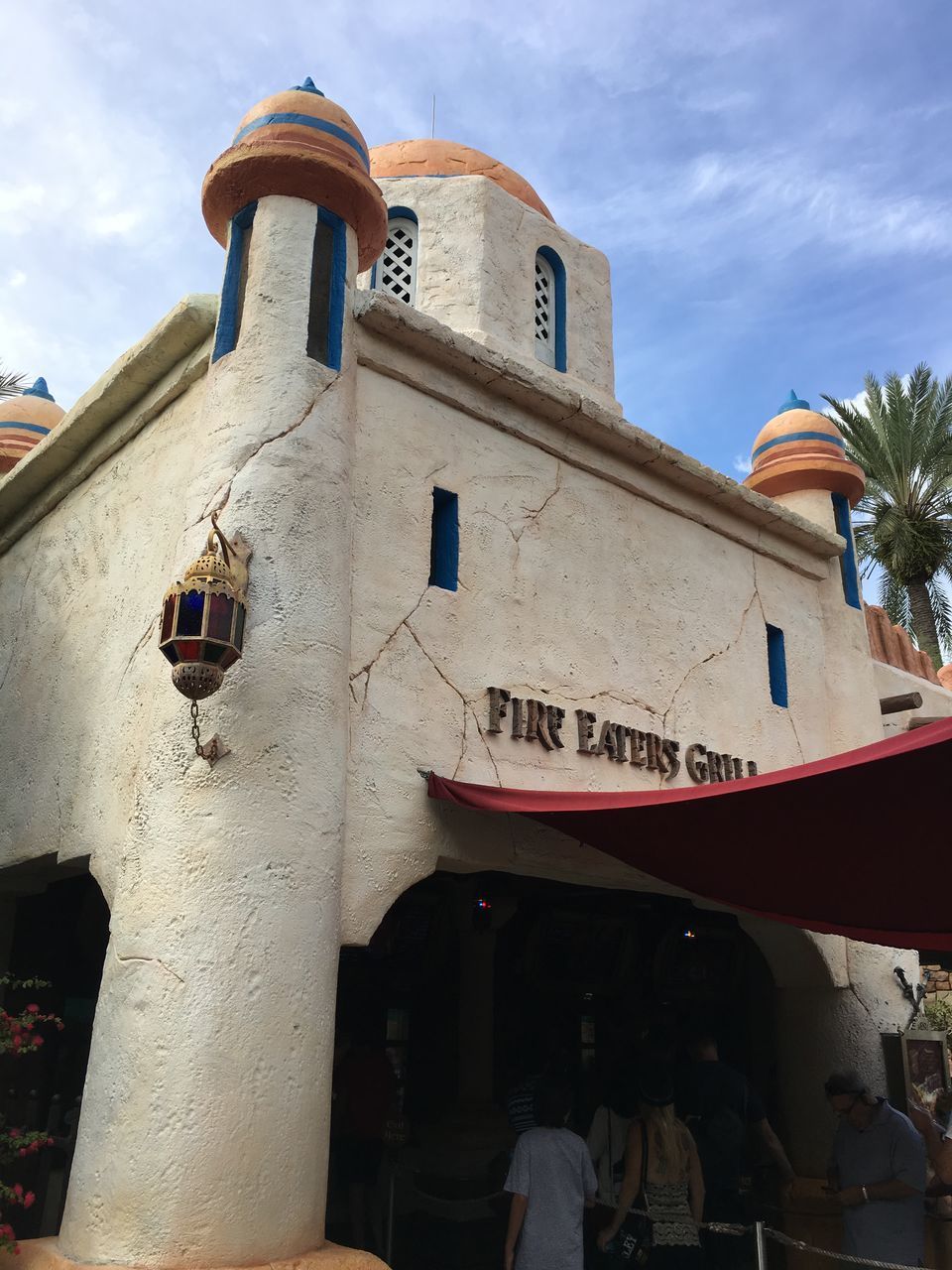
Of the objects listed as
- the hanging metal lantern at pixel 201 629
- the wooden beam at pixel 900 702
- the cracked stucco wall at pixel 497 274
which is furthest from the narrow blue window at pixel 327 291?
the wooden beam at pixel 900 702

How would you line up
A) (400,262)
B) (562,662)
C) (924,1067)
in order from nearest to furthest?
(562,662) → (924,1067) → (400,262)

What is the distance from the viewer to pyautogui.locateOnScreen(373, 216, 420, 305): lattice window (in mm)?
8172

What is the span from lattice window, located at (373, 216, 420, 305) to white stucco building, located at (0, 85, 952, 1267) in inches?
1.1

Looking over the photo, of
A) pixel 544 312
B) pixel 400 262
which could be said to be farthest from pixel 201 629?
pixel 544 312

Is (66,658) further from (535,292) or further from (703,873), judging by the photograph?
(535,292)

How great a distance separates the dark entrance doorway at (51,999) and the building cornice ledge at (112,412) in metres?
2.47

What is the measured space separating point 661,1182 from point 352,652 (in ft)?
9.56

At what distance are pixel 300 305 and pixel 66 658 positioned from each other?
8.28ft

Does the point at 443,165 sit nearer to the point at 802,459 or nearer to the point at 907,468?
the point at 802,459

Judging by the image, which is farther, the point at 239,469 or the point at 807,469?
the point at 807,469

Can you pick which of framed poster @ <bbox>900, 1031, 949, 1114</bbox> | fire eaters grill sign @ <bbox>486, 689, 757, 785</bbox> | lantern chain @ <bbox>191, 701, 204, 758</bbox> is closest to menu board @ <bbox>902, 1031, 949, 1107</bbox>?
framed poster @ <bbox>900, 1031, 949, 1114</bbox>

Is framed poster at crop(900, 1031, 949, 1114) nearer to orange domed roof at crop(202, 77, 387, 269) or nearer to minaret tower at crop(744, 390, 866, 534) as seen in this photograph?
minaret tower at crop(744, 390, 866, 534)

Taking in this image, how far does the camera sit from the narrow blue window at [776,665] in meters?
7.40

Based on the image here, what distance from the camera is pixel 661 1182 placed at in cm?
512
